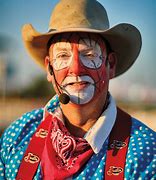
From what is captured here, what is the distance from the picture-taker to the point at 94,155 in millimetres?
3191

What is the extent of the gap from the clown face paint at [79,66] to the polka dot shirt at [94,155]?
0.91 ft

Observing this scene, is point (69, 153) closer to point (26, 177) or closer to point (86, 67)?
point (26, 177)

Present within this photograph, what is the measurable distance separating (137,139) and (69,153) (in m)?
0.40

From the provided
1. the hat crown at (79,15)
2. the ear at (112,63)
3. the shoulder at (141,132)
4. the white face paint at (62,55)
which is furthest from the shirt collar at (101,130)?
A: the hat crown at (79,15)

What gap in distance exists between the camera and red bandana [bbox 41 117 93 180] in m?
3.14

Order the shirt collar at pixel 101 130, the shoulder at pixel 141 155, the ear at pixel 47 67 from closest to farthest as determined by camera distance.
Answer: the shoulder at pixel 141 155 → the shirt collar at pixel 101 130 → the ear at pixel 47 67

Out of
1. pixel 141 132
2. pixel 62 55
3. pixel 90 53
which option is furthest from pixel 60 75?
pixel 141 132

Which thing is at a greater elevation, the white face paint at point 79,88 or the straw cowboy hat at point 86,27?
the straw cowboy hat at point 86,27

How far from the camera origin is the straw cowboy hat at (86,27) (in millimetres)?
3275

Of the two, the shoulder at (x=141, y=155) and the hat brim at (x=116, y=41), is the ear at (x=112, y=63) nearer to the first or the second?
the hat brim at (x=116, y=41)

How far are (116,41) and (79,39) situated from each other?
254 millimetres

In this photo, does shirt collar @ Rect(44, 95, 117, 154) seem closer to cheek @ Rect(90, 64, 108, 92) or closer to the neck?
the neck

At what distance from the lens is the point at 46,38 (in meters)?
3.40

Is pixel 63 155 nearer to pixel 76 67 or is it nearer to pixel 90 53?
pixel 76 67
